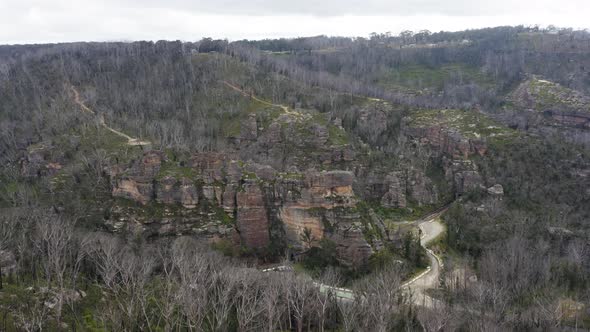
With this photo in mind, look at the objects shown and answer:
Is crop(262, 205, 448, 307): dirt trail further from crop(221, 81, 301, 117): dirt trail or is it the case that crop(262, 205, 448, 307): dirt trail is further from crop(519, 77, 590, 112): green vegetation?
Answer: crop(519, 77, 590, 112): green vegetation

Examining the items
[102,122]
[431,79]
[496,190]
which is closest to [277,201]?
[496,190]

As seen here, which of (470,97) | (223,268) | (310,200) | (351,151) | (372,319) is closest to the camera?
(372,319)

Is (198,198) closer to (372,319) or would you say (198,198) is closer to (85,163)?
(85,163)

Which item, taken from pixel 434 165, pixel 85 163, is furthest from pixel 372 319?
pixel 434 165

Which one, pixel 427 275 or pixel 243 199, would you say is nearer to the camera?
pixel 427 275

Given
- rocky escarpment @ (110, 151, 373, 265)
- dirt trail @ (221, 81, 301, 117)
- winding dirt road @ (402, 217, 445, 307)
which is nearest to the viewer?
winding dirt road @ (402, 217, 445, 307)

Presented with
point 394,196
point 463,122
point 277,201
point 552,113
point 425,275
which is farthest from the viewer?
point 552,113

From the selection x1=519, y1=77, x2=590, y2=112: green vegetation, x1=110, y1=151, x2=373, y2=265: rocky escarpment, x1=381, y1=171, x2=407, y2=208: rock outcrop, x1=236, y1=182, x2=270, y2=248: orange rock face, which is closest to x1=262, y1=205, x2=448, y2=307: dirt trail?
x1=381, y1=171, x2=407, y2=208: rock outcrop

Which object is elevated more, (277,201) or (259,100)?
(259,100)

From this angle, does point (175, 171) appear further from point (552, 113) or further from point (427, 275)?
point (552, 113)

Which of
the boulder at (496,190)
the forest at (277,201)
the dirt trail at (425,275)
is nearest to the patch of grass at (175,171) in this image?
the forest at (277,201)

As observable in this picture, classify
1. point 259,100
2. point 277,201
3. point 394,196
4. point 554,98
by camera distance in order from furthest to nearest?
point 554,98
point 259,100
point 394,196
point 277,201
